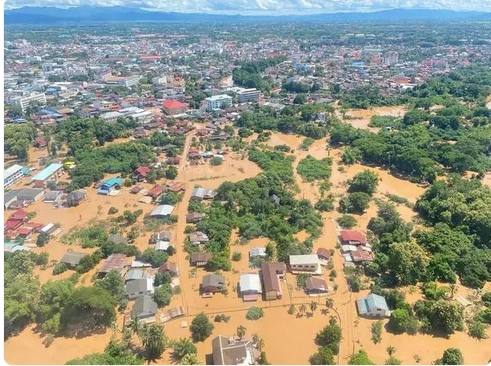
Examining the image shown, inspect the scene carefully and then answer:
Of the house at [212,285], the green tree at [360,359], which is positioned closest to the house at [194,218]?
the house at [212,285]

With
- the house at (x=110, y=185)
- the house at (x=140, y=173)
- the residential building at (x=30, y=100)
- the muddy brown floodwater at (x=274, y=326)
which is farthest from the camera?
the residential building at (x=30, y=100)

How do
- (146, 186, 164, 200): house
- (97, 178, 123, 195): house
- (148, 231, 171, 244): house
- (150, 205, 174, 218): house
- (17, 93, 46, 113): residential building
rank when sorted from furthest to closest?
1. (17, 93, 46, 113): residential building
2. (97, 178, 123, 195): house
3. (146, 186, 164, 200): house
4. (150, 205, 174, 218): house
5. (148, 231, 171, 244): house

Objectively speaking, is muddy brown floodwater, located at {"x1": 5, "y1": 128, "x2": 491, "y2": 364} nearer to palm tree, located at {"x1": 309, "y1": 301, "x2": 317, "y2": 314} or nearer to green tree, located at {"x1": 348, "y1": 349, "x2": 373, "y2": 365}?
palm tree, located at {"x1": 309, "y1": 301, "x2": 317, "y2": 314}

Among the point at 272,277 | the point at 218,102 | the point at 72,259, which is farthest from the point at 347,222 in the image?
the point at 218,102

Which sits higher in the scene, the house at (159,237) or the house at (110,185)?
the house at (159,237)

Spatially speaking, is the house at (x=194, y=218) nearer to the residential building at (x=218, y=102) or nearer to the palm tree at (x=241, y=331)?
the palm tree at (x=241, y=331)

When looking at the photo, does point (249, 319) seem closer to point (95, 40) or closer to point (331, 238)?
point (331, 238)

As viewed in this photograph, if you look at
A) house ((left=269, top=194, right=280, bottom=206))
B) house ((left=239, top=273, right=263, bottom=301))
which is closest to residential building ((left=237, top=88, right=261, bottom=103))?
house ((left=269, top=194, right=280, bottom=206))
